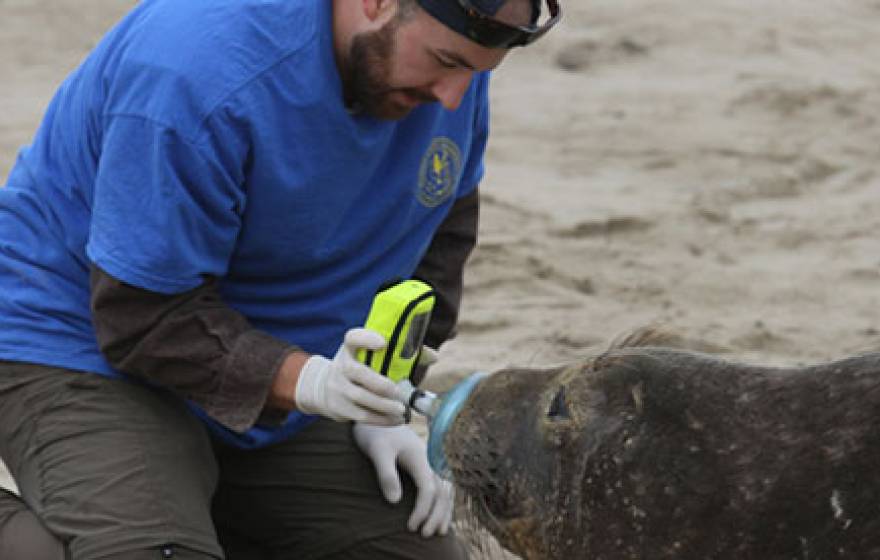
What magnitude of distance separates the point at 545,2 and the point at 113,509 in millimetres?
1274

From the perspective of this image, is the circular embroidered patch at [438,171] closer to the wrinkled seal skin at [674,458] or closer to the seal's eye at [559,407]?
the wrinkled seal skin at [674,458]

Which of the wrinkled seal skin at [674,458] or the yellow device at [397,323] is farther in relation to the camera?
the yellow device at [397,323]

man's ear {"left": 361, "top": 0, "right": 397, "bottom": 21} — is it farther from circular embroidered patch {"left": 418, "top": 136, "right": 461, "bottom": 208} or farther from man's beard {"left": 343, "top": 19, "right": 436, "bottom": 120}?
circular embroidered patch {"left": 418, "top": 136, "right": 461, "bottom": 208}

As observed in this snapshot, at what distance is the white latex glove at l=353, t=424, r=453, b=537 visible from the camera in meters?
3.93

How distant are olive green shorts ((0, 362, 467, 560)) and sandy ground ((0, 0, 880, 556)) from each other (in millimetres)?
1468

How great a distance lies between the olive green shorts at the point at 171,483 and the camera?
3.48m

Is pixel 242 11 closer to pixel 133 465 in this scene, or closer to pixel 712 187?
pixel 133 465

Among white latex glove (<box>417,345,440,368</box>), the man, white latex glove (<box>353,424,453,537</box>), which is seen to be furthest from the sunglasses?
white latex glove (<box>353,424,453,537</box>)

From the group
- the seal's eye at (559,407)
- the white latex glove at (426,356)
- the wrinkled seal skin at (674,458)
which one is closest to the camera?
the wrinkled seal skin at (674,458)

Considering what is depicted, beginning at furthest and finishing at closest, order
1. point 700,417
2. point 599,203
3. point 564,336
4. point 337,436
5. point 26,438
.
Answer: point 599,203
point 564,336
point 337,436
point 26,438
point 700,417

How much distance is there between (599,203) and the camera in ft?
23.3

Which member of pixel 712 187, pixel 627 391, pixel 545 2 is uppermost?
pixel 545 2

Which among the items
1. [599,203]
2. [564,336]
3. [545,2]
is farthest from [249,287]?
[599,203]

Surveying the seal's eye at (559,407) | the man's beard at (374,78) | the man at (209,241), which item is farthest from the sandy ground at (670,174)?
the seal's eye at (559,407)
